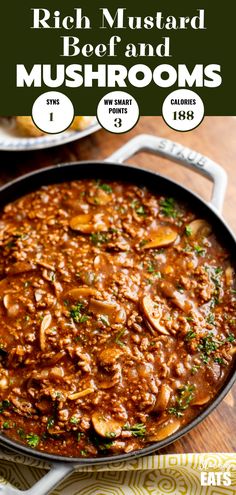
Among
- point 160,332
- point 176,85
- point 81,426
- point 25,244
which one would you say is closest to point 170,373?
point 160,332

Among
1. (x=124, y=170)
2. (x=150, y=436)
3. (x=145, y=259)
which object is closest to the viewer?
(x=150, y=436)

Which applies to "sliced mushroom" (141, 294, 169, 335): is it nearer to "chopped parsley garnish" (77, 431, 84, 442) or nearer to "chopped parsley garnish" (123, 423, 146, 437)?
"chopped parsley garnish" (123, 423, 146, 437)

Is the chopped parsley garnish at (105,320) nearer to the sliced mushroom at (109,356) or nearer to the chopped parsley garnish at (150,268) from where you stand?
the sliced mushroom at (109,356)

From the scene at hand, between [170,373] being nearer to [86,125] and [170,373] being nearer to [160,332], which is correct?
[160,332]

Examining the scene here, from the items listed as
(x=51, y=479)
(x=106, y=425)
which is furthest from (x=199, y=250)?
(x=51, y=479)

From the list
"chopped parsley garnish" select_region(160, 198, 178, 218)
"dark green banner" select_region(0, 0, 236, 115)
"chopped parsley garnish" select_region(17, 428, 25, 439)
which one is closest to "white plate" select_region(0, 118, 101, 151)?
"dark green banner" select_region(0, 0, 236, 115)

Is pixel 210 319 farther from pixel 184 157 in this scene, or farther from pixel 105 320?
pixel 184 157

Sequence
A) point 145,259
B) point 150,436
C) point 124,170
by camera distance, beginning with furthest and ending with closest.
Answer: point 124,170
point 145,259
point 150,436

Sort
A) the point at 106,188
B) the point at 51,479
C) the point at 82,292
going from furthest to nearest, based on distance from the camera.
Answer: the point at 106,188 → the point at 82,292 → the point at 51,479
